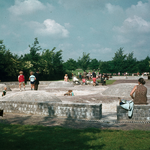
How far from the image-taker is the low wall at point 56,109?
23.7 ft

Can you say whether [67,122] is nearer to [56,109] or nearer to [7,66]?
[56,109]

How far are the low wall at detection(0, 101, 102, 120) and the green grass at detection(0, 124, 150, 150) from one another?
1455 millimetres

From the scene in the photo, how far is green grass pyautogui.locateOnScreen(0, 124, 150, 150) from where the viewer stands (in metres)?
4.46

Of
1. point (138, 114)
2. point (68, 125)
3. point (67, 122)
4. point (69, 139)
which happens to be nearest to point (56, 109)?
point (67, 122)

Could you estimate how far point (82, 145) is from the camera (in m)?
4.55

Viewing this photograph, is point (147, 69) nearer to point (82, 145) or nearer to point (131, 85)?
point (131, 85)

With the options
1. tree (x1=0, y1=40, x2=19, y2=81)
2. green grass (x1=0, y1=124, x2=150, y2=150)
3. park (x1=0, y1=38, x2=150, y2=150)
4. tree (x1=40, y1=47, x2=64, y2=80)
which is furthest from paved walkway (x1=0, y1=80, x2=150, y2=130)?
tree (x1=40, y1=47, x2=64, y2=80)

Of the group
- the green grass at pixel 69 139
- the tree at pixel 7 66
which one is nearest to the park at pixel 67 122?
the green grass at pixel 69 139

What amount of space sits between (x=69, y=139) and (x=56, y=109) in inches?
111

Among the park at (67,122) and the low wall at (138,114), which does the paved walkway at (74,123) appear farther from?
the low wall at (138,114)

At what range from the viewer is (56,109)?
7.67 meters

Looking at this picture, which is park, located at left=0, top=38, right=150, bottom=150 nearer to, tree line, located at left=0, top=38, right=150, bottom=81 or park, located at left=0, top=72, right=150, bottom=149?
park, located at left=0, top=72, right=150, bottom=149

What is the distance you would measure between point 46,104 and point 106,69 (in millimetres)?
61772

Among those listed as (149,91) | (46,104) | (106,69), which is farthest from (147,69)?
(46,104)
